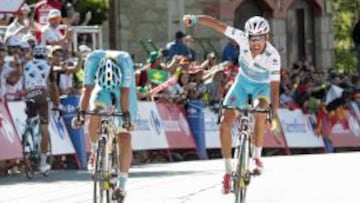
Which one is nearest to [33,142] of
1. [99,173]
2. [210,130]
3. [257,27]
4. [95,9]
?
[257,27]

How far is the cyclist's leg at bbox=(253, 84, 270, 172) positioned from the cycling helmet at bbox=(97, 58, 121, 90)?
1.98m

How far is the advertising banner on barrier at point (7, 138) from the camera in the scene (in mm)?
21312

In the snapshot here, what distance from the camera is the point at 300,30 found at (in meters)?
40.4

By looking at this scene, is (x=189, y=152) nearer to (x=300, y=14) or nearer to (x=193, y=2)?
(x=193, y=2)

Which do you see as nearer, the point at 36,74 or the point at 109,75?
the point at 109,75

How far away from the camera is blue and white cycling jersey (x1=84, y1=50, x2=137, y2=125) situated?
45.1ft

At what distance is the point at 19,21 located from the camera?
24.1 metres

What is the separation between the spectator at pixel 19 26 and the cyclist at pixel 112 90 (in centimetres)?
937

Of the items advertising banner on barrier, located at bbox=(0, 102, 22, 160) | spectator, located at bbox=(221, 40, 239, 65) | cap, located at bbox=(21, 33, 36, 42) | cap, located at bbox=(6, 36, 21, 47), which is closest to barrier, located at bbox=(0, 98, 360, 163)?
advertising banner on barrier, located at bbox=(0, 102, 22, 160)

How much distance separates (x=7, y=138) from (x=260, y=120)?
7.66 meters

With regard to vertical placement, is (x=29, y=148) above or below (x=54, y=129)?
below

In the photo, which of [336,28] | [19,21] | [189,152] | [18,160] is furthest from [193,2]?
[336,28]

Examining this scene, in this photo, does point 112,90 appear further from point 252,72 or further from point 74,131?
point 74,131

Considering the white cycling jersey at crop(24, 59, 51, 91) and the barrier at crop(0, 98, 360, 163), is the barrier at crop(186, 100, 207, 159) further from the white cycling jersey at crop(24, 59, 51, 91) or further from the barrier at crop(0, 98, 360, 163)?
the white cycling jersey at crop(24, 59, 51, 91)
